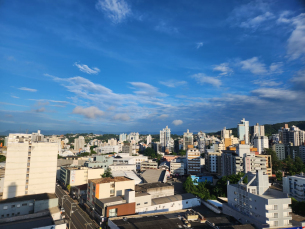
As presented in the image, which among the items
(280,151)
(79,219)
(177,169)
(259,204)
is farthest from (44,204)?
(280,151)

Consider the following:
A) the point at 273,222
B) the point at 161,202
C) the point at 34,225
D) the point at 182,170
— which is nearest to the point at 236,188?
the point at 273,222

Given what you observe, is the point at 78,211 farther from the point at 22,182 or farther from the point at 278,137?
the point at 278,137

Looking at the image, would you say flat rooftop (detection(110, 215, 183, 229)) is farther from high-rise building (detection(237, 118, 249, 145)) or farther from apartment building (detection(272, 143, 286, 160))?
high-rise building (detection(237, 118, 249, 145))

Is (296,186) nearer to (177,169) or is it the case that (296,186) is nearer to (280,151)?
(177,169)

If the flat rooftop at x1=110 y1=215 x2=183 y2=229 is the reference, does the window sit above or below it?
below

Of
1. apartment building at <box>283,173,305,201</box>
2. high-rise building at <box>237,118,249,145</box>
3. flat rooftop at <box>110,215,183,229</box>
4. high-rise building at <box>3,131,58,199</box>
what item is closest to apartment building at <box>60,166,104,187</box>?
high-rise building at <box>3,131,58,199</box>

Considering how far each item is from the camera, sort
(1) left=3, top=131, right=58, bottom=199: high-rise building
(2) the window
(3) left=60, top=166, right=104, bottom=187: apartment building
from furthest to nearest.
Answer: (3) left=60, top=166, right=104, bottom=187: apartment building
(1) left=3, top=131, right=58, bottom=199: high-rise building
(2) the window

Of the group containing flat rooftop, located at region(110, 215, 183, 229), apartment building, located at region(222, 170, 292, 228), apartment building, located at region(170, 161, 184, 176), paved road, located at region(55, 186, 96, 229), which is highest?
apartment building, located at region(222, 170, 292, 228)

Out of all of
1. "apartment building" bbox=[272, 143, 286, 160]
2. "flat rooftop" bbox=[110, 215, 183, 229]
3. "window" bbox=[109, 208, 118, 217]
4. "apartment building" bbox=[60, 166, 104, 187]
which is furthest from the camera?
"apartment building" bbox=[272, 143, 286, 160]
